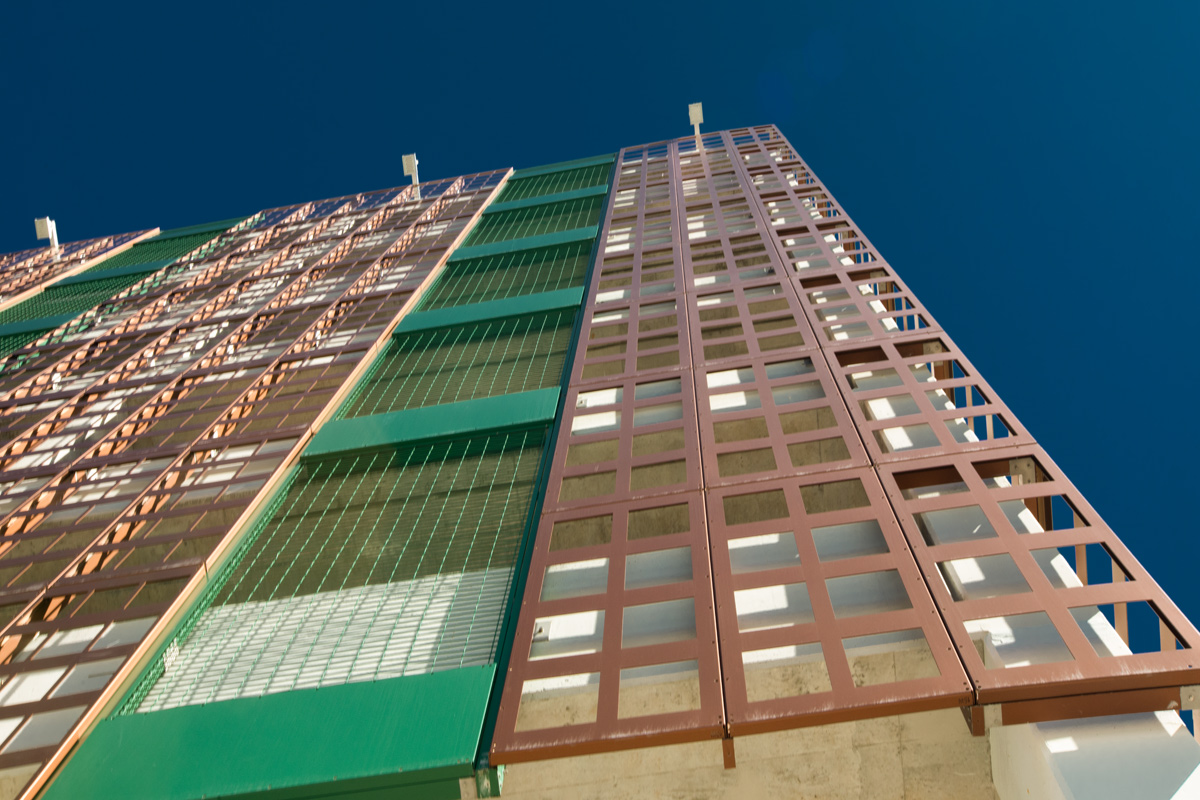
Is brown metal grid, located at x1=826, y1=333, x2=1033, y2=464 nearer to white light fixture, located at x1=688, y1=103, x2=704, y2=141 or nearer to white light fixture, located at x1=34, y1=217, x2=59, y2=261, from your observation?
white light fixture, located at x1=688, y1=103, x2=704, y2=141

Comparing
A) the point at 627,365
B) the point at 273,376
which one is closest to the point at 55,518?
the point at 273,376

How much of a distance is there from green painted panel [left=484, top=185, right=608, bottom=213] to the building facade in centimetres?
703

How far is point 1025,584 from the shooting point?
235 inches

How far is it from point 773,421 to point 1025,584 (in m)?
3.04

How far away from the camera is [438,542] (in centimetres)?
868

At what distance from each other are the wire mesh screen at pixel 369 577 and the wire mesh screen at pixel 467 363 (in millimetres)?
1736

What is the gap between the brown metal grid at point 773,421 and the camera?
7883 mm

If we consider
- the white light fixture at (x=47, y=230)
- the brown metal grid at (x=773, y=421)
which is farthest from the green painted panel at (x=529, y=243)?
the white light fixture at (x=47, y=230)

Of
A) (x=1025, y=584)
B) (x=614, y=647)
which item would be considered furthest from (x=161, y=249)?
(x=1025, y=584)

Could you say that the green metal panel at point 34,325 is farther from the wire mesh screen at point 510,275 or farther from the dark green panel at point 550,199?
the dark green panel at point 550,199

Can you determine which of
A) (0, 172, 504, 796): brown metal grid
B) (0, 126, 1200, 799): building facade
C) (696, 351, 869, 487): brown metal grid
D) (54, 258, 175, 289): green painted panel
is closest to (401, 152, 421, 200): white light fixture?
(54, 258, 175, 289): green painted panel

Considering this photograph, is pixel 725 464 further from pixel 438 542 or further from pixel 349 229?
pixel 349 229

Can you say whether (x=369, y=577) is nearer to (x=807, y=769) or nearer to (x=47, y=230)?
(x=807, y=769)

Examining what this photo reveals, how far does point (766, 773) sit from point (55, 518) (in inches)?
351
